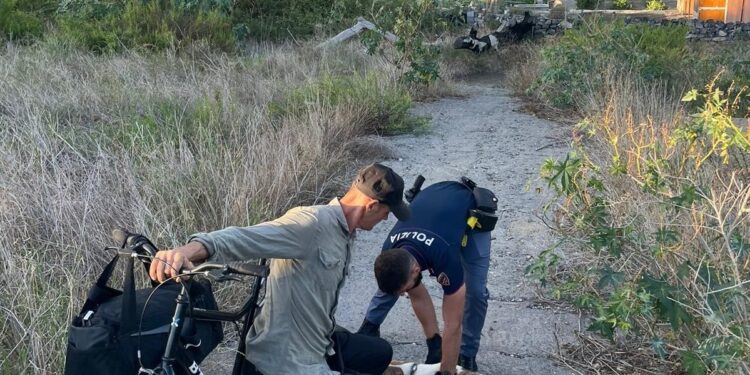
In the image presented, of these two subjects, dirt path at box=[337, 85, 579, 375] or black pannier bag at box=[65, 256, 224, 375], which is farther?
dirt path at box=[337, 85, 579, 375]

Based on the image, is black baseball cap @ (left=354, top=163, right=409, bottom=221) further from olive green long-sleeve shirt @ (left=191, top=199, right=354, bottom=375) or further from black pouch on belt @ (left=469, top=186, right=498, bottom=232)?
black pouch on belt @ (left=469, top=186, right=498, bottom=232)

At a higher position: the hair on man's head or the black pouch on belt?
the hair on man's head

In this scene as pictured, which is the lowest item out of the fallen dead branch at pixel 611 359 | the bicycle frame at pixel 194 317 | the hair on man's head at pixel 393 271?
the fallen dead branch at pixel 611 359

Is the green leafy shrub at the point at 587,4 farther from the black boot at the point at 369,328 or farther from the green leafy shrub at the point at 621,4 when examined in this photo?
the black boot at the point at 369,328

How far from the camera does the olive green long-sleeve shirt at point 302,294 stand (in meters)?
3.12

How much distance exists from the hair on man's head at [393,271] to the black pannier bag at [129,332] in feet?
2.83

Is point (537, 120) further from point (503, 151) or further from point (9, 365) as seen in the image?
point (9, 365)

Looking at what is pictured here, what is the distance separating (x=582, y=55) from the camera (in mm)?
11336

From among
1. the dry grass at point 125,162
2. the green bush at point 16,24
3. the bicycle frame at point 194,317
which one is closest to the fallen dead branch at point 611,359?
the bicycle frame at point 194,317

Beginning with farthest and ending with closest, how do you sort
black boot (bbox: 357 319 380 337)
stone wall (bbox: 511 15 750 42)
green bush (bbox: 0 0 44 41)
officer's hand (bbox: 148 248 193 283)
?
stone wall (bbox: 511 15 750 42) → green bush (bbox: 0 0 44 41) → black boot (bbox: 357 319 380 337) → officer's hand (bbox: 148 248 193 283)

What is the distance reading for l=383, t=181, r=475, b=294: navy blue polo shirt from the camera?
3.97 m

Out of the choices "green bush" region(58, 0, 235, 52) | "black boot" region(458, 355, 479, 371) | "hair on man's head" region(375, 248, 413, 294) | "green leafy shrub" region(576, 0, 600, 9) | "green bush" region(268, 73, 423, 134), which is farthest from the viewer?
"green leafy shrub" region(576, 0, 600, 9)

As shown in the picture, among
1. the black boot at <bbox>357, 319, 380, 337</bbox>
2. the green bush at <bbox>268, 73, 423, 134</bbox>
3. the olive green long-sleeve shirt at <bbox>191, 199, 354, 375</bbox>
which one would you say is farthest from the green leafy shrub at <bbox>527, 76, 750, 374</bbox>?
the green bush at <bbox>268, 73, 423, 134</bbox>

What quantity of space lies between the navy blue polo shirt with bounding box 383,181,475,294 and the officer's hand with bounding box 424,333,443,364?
1.76 ft
